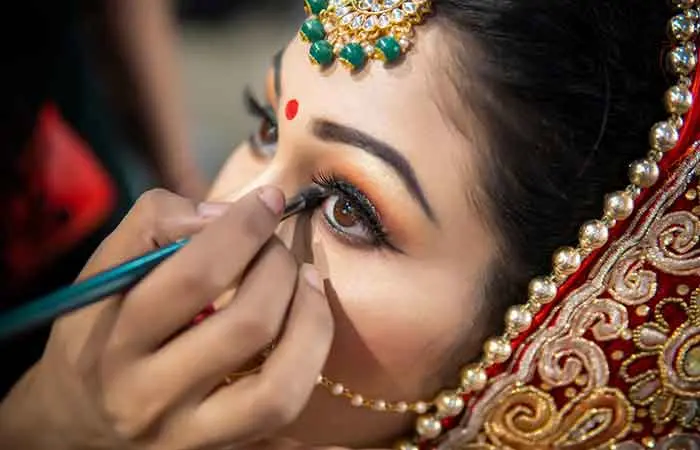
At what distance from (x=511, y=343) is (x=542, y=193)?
13cm

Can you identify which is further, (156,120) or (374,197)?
(156,120)

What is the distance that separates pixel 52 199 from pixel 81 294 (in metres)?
0.42

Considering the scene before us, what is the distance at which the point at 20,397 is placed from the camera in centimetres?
67

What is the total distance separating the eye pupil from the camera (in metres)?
0.71

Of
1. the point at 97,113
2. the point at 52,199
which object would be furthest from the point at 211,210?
the point at 97,113

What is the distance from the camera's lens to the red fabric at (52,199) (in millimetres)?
896

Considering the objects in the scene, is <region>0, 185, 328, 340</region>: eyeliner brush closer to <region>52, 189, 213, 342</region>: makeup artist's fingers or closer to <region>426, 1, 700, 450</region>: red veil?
<region>52, 189, 213, 342</region>: makeup artist's fingers

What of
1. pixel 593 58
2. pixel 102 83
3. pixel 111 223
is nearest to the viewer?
pixel 593 58

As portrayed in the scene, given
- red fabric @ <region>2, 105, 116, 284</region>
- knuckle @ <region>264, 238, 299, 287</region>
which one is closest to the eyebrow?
knuckle @ <region>264, 238, 299, 287</region>

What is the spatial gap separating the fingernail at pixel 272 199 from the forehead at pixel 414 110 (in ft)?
0.28

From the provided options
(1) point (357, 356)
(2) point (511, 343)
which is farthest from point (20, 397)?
(2) point (511, 343)

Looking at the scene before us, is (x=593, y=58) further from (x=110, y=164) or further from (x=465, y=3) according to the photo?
(x=110, y=164)

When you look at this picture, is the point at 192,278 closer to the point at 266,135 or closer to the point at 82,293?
the point at 82,293

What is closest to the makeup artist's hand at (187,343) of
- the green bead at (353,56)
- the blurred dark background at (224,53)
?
the green bead at (353,56)
